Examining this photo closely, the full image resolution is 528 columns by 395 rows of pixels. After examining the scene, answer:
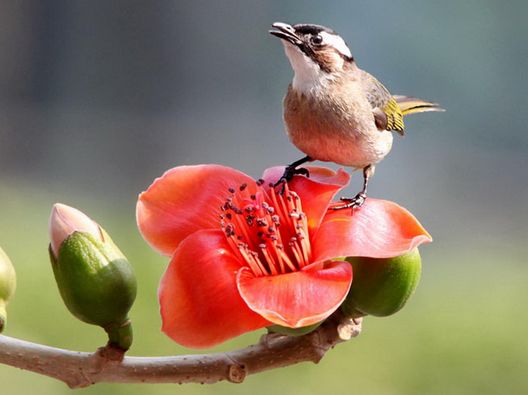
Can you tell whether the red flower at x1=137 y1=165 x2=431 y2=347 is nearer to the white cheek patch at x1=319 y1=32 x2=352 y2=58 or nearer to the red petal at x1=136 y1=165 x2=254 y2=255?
the red petal at x1=136 y1=165 x2=254 y2=255

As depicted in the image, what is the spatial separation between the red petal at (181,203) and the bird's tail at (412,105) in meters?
0.54

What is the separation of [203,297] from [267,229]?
10cm

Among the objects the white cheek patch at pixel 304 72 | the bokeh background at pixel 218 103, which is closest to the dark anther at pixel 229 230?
the white cheek patch at pixel 304 72

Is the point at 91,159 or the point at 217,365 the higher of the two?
the point at 217,365

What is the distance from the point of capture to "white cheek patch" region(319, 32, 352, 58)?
3.29ft

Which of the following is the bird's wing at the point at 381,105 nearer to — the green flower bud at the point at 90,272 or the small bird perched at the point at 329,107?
the small bird perched at the point at 329,107

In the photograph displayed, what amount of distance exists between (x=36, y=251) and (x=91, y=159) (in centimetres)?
161

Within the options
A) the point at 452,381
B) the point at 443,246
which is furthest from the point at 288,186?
the point at 443,246

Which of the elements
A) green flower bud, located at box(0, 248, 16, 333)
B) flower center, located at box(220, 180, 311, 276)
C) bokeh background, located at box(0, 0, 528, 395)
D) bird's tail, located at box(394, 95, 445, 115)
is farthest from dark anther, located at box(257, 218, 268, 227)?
bokeh background, located at box(0, 0, 528, 395)

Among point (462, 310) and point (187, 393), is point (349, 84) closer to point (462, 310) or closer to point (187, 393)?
point (187, 393)

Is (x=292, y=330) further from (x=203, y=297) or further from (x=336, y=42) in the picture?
(x=336, y=42)

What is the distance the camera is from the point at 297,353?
0.82m

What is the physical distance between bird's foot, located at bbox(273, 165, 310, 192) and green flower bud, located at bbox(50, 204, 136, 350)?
0.50 feet

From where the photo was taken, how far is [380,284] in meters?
0.84
